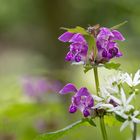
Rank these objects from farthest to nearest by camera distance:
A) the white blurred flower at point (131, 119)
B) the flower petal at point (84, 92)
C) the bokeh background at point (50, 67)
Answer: the bokeh background at point (50, 67)
the flower petal at point (84, 92)
the white blurred flower at point (131, 119)

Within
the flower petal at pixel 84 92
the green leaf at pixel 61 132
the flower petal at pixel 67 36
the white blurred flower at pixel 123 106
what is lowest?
the green leaf at pixel 61 132

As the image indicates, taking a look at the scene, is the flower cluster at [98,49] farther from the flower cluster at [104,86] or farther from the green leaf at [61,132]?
the green leaf at [61,132]

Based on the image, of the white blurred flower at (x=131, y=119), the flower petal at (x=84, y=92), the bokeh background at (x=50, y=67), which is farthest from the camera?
the bokeh background at (x=50, y=67)

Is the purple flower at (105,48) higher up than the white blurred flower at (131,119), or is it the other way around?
the purple flower at (105,48)

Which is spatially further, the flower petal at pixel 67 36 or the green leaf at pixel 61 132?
the flower petal at pixel 67 36

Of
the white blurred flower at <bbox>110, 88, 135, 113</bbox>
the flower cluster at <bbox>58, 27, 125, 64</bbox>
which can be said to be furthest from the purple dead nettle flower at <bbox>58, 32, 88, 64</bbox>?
the white blurred flower at <bbox>110, 88, 135, 113</bbox>

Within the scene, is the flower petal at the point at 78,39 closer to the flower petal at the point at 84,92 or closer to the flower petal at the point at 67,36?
the flower petal at the point at 67,36

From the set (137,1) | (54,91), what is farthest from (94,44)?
(137,1)

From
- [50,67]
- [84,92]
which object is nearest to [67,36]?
[84,92]

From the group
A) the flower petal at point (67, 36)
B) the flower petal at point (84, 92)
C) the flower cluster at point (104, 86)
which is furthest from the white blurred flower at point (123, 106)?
the flower petal at point (67, 36)
